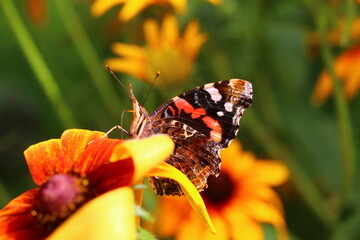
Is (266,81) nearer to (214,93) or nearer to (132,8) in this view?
(132,8)

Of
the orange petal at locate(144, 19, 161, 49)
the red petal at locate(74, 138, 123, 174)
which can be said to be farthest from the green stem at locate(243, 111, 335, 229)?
the red petal at locate(74, 138, 123, 174)

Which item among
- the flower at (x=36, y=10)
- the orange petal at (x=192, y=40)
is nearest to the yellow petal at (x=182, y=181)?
the orange petal at (x=192, y=40)

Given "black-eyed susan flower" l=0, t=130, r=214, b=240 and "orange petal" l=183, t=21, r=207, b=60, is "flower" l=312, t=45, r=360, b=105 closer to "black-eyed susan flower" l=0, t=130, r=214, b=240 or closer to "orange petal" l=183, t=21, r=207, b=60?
"orange petal" l=183, t=21, r=207, b=60

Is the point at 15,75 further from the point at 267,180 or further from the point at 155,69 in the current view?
the point at 267,180

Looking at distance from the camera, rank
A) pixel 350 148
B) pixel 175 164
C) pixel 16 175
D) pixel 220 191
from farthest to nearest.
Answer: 1. pixel 16 175
2. pixel 220 191
3. pixel 350 148
4. pixel 175 164

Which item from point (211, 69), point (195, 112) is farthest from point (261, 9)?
point (195, 112)

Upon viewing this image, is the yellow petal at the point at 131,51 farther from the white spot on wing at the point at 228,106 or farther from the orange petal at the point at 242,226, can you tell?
the white spot on wing at the point at 228,106
